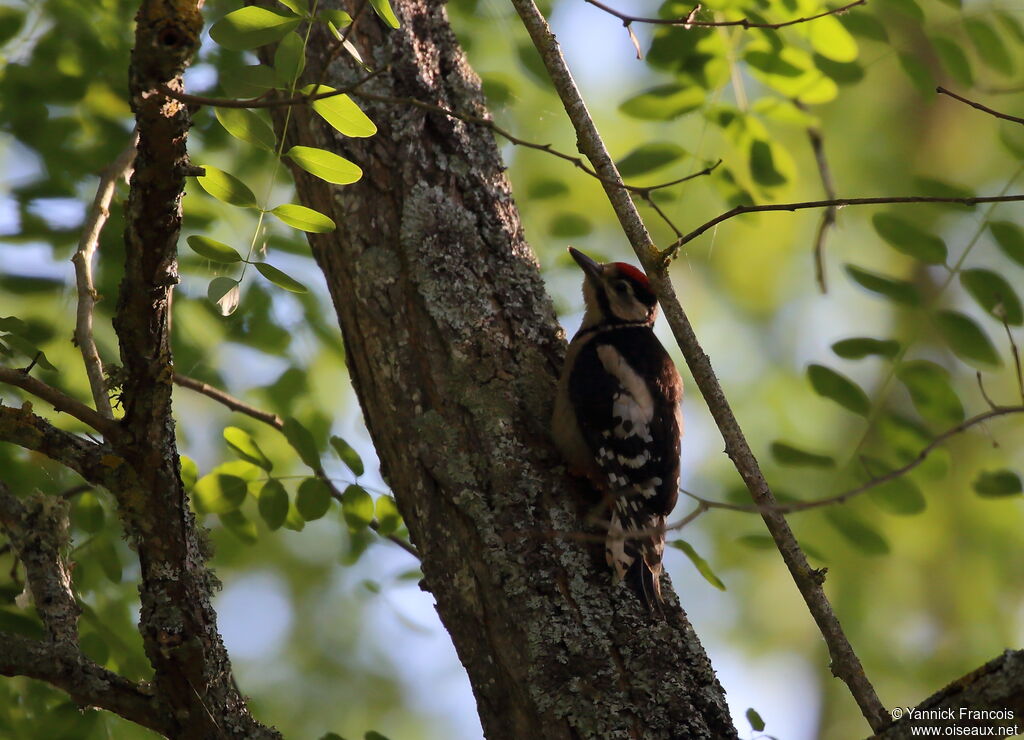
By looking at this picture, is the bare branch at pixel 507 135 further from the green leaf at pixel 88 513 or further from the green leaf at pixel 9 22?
the green leaf at pixel 9 22

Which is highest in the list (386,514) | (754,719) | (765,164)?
(765,164)

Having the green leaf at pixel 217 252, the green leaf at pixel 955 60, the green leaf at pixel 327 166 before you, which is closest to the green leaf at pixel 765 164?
the green leaf at pixel 955 60

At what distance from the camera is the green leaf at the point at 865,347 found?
12.3 ft

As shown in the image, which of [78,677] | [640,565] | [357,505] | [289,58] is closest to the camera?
[78,677]

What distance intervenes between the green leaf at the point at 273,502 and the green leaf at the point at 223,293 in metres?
1.22

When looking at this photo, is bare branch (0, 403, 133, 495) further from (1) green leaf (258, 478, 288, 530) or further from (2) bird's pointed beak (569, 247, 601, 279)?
(2) bird's pointed beak (569, 247, 601, 279)

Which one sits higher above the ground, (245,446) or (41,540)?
(245,446)

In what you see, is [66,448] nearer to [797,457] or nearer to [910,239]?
[797,457]

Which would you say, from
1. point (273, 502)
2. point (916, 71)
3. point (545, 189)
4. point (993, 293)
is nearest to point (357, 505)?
point (273, 502)

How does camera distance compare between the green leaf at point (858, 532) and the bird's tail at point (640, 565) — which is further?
the green leaf at point (858, 532)

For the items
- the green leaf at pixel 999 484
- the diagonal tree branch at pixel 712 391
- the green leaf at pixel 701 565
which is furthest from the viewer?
the green leaf at pixel 999 484

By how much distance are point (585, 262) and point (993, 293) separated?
5.71 feet

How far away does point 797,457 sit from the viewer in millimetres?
3787

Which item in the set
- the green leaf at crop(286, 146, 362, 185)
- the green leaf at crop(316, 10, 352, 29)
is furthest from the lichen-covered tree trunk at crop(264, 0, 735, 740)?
the green leaf at crop(316, 10, 352, 29)
